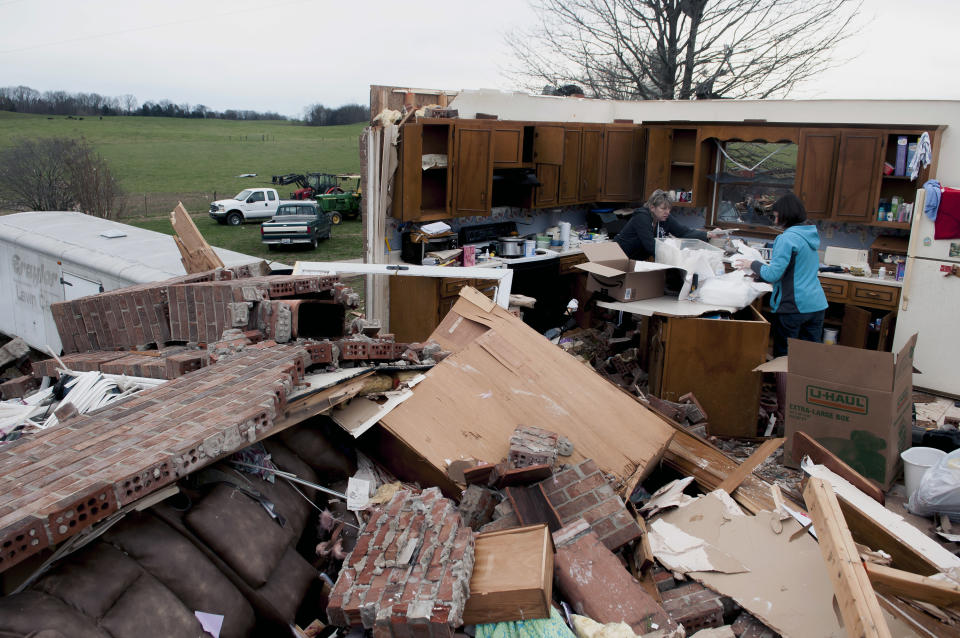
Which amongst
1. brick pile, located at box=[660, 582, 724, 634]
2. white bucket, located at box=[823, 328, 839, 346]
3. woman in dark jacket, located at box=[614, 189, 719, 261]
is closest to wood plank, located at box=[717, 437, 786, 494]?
brick pile, located at box=[660, 582, 724, 634]

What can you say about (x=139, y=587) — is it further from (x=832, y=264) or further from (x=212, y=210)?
(x=212, y=210)

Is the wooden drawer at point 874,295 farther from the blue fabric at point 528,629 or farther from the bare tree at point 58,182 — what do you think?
the bare tree at point 58,182

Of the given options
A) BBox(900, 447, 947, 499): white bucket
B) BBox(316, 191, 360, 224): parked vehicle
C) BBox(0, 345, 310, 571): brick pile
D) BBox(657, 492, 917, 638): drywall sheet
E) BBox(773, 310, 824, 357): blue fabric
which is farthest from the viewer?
BBox(316, 191, 360, 224): parked vehicle

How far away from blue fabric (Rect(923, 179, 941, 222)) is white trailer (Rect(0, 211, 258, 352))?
6.92 meters

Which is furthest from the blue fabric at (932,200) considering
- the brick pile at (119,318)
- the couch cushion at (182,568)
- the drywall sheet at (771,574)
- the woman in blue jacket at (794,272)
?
the couch cushion at (182,568)

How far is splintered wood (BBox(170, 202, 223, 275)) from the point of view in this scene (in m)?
5.54

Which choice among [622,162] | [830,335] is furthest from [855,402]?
[622,162]

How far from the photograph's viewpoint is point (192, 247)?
5664mm

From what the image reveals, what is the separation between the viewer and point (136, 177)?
→ 33.5 metres

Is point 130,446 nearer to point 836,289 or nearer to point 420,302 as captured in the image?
point 420,302

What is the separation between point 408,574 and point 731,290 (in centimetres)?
434

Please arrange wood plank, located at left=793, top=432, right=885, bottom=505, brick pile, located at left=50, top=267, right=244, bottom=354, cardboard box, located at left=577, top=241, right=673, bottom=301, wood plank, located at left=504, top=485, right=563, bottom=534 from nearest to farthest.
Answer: wood plank, located at left=504, top=485, right=563, bottom=534, wood plank, located at left=793, top=432, right=885, bottom=505, brick pile, located at left=50, top=267, right=244, bottom=354, cardboard box, located at left=577, top=241, right=673, bottom=301

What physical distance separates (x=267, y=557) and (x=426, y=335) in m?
4.46

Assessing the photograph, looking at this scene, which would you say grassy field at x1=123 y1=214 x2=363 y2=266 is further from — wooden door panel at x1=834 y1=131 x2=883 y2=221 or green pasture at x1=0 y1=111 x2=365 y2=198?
wooden door panel at x1=834 y1=131 x2=883 y2=221
